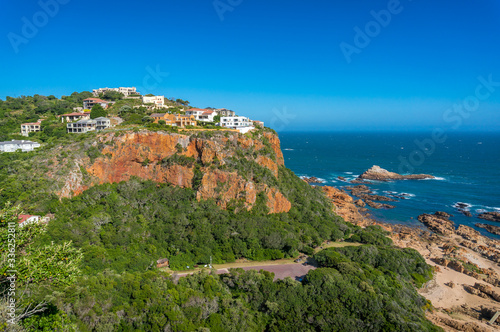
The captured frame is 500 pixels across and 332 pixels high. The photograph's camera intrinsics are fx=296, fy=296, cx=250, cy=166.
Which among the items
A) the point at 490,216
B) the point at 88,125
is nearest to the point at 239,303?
the point at 88,125

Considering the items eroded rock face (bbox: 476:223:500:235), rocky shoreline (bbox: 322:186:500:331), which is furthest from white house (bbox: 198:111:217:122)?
eroded rock face (bbox: 476:223:500:235)

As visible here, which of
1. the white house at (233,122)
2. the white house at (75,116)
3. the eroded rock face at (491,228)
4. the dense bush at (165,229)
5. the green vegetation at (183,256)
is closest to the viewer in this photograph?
the green vegetation at (183,256)

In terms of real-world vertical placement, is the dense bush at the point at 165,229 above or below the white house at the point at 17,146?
below

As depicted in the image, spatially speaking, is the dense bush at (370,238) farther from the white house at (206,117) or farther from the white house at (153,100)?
the white house at (153,100)

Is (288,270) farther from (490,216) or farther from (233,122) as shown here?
(490,216)

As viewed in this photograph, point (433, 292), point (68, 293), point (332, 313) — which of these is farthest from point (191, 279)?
point (433, 292)

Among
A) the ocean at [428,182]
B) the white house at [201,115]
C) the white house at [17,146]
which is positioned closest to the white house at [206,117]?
the white house at [201,115]

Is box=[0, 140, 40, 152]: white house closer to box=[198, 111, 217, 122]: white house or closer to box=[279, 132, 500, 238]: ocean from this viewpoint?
box=[198, 111, 217, 122]: white house

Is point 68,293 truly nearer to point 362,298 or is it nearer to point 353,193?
point 362,298

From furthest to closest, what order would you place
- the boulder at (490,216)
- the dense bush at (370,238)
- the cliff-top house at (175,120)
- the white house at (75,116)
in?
the white house at (75,116) → the boulder at (490,216) → the cliff-top house at (175,120) → the dense bush at (370,238)
